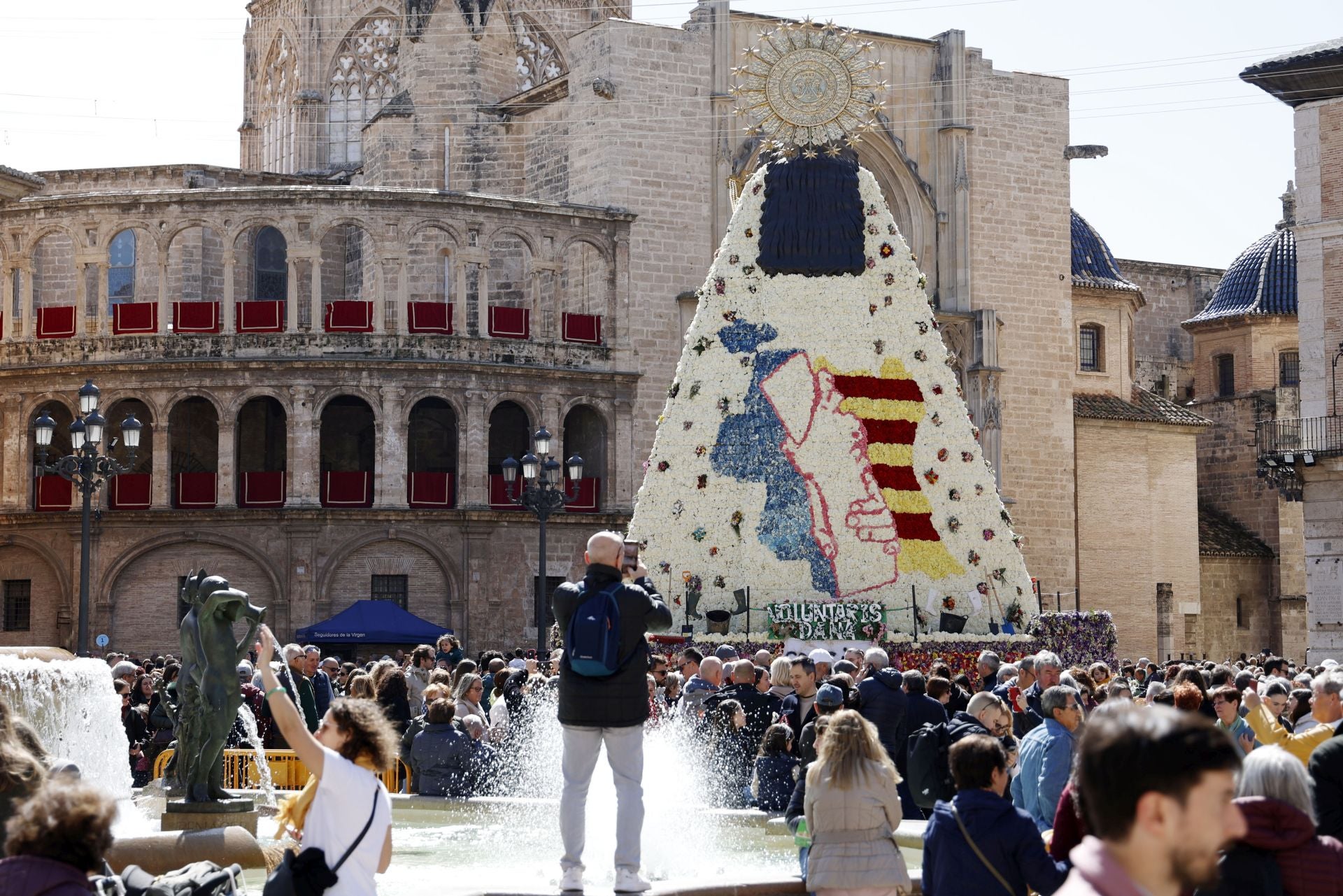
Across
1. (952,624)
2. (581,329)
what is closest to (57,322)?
(581,329)

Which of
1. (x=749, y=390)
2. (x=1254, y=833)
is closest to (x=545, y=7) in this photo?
(x=749, y=390)

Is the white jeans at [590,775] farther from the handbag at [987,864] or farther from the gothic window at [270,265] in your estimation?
the gothic window at [270,265]

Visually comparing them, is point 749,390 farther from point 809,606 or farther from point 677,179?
point 677,179

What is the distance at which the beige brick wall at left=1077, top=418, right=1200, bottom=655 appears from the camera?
4294 cm

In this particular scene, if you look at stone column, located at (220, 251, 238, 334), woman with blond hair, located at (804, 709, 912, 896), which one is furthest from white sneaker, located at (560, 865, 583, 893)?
stone column, located at (220, 251, 238, 334)

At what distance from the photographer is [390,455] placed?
35.8 m

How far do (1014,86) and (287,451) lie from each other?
17.5 meters

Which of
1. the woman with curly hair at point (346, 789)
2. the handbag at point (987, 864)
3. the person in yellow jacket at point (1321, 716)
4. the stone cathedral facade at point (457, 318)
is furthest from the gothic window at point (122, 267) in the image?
the handbag at point (987, 864)

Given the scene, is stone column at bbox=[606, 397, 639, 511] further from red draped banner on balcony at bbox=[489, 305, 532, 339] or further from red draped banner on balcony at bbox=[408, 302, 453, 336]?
red draped banner on balcony at bbox=[408, 302, 453, 336]

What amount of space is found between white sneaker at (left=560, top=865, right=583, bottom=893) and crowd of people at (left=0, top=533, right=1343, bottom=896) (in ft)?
0.12

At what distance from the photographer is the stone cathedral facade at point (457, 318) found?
3572 centimetres

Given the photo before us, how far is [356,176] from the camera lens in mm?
45844

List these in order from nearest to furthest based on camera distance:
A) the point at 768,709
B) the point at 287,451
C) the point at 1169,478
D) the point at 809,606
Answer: the point at 768,709
the point at 809,606
the point at 287,451
the point at 1169,478

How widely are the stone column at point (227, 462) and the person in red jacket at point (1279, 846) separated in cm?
3130
